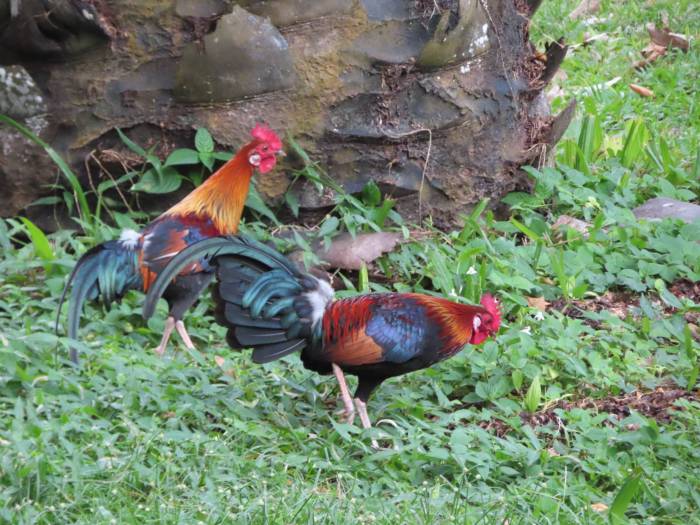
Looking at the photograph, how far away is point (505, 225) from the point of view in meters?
7.08

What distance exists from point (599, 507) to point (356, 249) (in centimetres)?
269

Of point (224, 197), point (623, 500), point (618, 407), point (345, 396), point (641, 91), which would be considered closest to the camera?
point (623, 500)

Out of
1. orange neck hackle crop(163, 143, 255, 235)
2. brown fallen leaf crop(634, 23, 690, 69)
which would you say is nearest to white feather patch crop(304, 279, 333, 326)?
orange neck hackle crop(163, 143, 255, 235)

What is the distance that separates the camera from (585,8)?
429 inches

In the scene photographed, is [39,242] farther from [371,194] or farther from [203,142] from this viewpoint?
[371,194]

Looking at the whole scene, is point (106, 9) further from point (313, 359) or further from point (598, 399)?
point (598, 399)

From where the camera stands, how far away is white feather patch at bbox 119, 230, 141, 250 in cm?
561

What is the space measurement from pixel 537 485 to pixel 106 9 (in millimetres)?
3645

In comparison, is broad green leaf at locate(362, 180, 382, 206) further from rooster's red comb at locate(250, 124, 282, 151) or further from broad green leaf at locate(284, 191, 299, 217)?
rooster's red comb at locate(250, 124, 282, 151)

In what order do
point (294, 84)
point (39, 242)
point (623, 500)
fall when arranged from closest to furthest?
point (623, 500) → point (39, 242) → point (294, 84)

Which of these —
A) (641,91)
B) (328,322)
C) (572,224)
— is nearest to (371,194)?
(572,224)

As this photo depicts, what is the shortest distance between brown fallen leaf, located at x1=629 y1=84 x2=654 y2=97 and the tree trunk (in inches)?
106

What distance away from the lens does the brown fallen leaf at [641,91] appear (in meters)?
9.48

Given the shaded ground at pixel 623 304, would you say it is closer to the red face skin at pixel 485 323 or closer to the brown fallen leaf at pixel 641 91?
the red face skin at pixel 485 323
